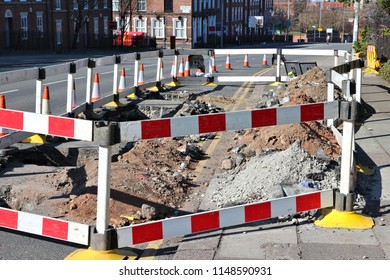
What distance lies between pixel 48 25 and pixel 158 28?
997 inches

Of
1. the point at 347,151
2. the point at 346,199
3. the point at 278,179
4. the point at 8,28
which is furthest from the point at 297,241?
the point at 8,28

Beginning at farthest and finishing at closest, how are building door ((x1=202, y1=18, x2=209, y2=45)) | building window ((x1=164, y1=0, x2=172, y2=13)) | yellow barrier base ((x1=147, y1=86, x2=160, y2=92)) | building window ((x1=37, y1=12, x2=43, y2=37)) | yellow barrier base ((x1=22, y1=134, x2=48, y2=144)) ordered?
building door ((x1=202, y1=18, x2=209, y2=45)), building window ((x1=164, y1=0, x2=172, y2=13)), building window ((x1=37, y1=12, x2=43, y2=37)), yellow barrier base ((x1=147, y1=86, x2=160, y2=92)), yellow barrier base ((x1=22, y1=134, x2=48, y2=144))

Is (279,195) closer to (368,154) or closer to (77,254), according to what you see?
(77,254)

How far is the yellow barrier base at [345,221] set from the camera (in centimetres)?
671

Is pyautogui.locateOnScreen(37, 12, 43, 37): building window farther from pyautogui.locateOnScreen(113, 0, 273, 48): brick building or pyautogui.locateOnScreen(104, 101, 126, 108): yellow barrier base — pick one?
pyautogui.locateOnScreen(104, 101, 126, 108): yellow barrier base

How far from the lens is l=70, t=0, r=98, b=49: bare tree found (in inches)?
2339

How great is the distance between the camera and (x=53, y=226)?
19.6ft

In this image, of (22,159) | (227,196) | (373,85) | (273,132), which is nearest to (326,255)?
(227,196)

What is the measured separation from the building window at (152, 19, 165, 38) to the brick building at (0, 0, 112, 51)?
14.1 metres

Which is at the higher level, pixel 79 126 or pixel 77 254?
pixel 79 126

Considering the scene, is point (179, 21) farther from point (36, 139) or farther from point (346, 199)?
point (346, 199)

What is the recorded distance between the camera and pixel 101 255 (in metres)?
5.79

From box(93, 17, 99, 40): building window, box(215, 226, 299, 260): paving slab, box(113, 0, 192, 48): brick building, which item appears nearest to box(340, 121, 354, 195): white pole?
box(215, 226, 299, 260): paving slab

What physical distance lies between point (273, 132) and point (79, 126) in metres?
4.80
